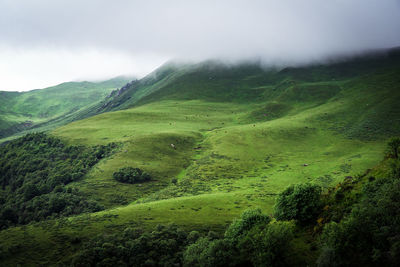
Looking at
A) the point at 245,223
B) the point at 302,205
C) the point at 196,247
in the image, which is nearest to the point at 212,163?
the point at 302,205

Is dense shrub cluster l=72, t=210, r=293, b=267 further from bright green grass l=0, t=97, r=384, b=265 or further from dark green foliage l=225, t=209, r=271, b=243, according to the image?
bright green grass l=0, t=97, r=384, b=265

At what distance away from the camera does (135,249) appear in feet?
166

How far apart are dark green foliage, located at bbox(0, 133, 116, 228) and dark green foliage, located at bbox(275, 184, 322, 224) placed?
192ft

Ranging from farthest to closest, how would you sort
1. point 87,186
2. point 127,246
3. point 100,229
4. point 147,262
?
point 87,186 → point 100,229 → point 127,246 → point 147,262

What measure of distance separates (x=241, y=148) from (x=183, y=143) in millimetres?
32794

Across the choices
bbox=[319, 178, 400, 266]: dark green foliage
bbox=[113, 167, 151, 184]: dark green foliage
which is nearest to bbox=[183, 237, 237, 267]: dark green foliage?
bbox=[319, 178, 400, 266]: dark green foliage

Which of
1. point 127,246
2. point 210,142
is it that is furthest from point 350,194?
point 210,142

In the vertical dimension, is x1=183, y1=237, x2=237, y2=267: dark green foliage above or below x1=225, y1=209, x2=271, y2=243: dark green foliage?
below

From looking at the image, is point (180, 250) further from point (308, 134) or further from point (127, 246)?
point (308, 134)

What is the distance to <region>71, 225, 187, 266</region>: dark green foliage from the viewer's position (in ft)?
158

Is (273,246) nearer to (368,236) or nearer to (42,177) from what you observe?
(368,236)

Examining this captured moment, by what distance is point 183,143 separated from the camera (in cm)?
14562

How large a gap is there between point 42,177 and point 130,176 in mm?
50022

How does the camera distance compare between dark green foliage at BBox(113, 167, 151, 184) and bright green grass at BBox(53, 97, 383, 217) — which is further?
dark green foliage at BBox(113, 167, 151, 184)
